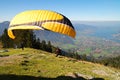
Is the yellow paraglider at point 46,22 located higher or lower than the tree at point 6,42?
higher

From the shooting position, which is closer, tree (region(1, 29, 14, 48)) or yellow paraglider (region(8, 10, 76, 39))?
yellow paraglider (region(8, 10, 76, 39))

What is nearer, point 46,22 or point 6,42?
point 46,22

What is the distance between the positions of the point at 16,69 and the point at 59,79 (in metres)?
7.13

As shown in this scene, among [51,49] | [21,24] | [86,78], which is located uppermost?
[21,24]

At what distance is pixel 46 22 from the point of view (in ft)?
65.0

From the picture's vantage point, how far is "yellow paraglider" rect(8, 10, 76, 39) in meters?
19.2

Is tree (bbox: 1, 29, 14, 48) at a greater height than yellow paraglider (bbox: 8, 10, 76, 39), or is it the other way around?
yellow paraglider (bbox: 8, 10, 76, 39)

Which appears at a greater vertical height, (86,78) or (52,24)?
(52,24)

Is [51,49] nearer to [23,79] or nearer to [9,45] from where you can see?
[9,45]

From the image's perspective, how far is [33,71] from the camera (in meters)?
33.3

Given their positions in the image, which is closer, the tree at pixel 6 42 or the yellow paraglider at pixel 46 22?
the yellow paraglider at pixel 46 22

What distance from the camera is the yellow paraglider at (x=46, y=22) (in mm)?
19172

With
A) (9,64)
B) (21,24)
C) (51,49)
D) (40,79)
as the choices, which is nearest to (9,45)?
(51,49)

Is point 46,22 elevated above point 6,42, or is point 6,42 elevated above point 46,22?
point 46,22
